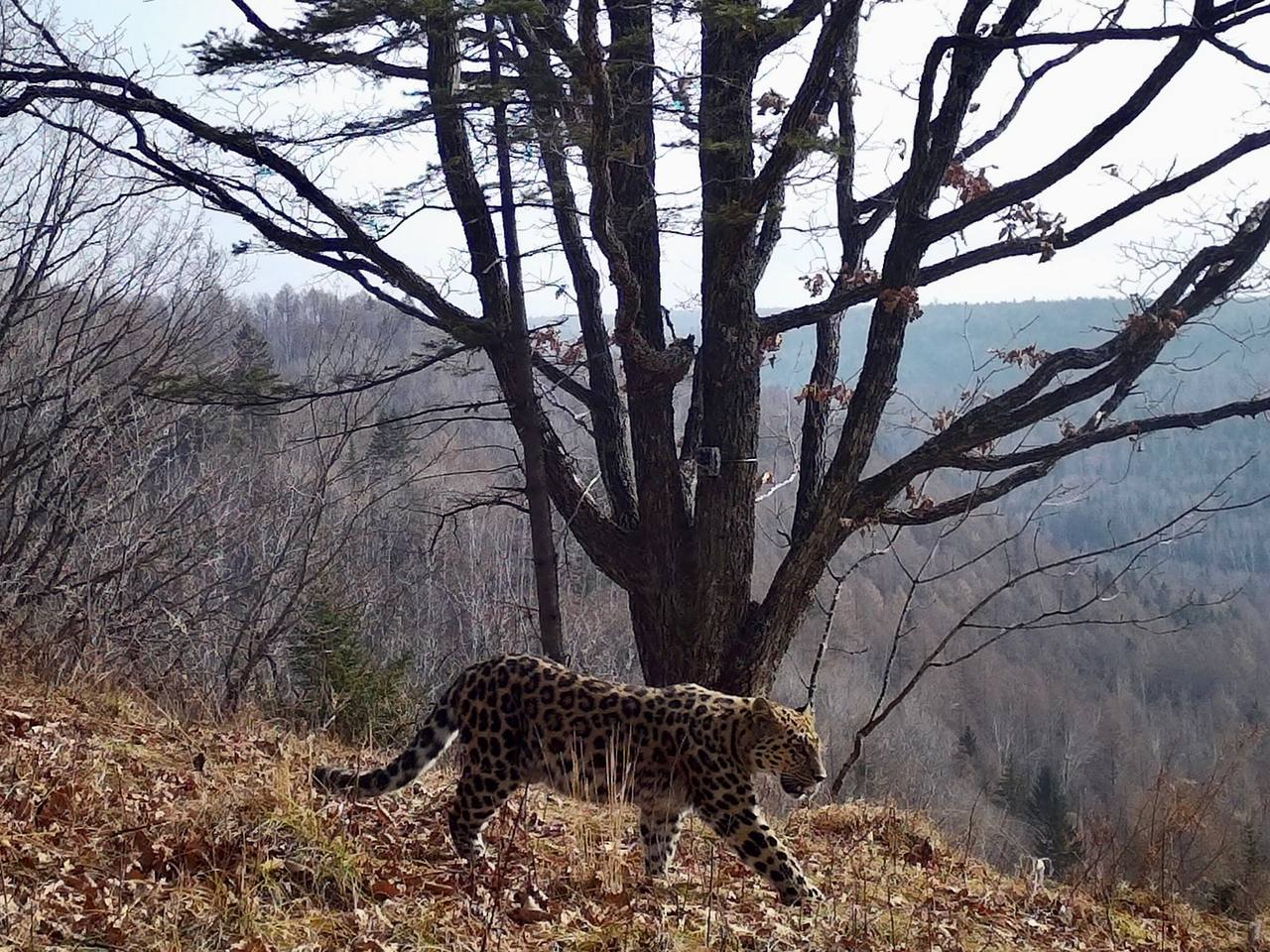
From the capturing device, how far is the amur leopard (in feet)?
21.3

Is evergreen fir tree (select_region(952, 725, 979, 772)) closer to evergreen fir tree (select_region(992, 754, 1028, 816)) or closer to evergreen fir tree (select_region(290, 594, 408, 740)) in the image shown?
evergreen fir tree (select_region(992, 754, 1028, 816))

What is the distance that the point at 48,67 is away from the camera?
9312mm

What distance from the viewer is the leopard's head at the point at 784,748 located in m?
6.71

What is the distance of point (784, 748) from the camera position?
6.71 meters

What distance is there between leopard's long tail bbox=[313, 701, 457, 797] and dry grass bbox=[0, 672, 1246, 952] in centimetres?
15

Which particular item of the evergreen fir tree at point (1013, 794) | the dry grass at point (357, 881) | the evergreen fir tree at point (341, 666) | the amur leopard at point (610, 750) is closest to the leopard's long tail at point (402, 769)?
the amur leopard at point (610, 750)

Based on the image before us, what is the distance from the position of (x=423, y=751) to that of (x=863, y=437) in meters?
4.90

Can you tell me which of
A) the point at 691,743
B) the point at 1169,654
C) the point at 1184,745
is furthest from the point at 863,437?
the point at 1169,654

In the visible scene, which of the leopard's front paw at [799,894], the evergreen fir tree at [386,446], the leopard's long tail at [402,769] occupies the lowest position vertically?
the leopard's front paw at [799,894]

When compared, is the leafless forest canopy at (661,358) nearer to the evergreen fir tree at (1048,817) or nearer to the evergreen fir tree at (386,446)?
the evergreen fir tree at (386,446)

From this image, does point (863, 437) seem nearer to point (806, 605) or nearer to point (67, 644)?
point (806, 605)

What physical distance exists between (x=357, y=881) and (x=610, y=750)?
1.74 metres

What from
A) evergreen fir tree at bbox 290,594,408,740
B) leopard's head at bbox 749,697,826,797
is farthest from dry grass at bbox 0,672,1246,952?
evergreen fir tree at bbox 290,594,408,740

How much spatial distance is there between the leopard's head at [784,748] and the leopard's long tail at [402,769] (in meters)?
1.72
